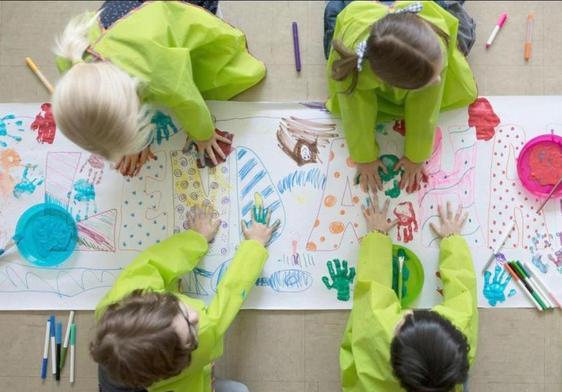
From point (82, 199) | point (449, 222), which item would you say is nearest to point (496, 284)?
point (449, 222)

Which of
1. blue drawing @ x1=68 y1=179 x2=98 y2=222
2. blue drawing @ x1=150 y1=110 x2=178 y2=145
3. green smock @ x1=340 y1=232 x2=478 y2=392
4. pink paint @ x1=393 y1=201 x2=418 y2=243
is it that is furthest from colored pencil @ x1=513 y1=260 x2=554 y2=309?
blue drawing @ x1=68 y1=179 x2=98 y2=222

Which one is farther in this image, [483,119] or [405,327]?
[483,119]

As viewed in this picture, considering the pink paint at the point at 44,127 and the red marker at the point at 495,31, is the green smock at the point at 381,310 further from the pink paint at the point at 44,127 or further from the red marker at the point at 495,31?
the pink paint at the point at 44,127

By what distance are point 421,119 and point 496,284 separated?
0.37 metres

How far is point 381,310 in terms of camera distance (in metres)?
0.97

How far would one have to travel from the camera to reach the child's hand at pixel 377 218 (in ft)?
3.58

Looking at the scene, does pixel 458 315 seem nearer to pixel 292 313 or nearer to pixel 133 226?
pixel 292 313

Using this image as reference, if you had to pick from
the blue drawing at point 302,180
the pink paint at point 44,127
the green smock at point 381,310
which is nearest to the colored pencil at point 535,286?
the green smock at point 381,310

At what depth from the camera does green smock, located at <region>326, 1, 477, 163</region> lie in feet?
3.05

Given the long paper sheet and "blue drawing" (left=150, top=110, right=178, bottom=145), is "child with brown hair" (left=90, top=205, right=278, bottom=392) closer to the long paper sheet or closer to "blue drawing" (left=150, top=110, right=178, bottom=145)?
the long paper sheet

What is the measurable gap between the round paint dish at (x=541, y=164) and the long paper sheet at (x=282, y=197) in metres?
0.02

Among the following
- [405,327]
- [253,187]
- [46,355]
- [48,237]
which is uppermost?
[253,187]

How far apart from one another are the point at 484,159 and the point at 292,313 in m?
0.49

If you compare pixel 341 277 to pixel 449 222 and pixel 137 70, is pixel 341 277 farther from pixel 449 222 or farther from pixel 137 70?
pixel 137 70
